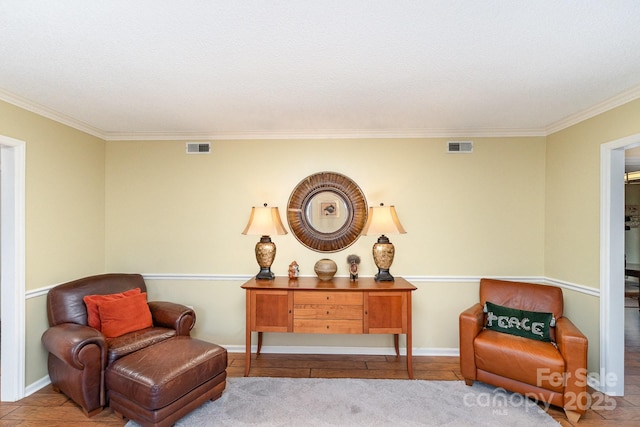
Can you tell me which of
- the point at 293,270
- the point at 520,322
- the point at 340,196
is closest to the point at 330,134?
the point at 340,196

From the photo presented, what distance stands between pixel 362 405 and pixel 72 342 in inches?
87.3

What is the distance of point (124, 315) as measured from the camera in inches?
109

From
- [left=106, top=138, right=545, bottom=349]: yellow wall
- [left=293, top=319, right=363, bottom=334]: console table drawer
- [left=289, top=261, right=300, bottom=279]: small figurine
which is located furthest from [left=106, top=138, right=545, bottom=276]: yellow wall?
[left=293, top=319, right=363, bottom=334]: console table drawer

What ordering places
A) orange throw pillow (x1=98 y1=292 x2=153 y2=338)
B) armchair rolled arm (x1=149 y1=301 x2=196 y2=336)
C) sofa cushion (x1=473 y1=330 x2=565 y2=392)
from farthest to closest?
armchair rolled arm (x1=149 y1=301 x2=196 y2=336)
orange throw pillow (x1=98 y1=292 x2=153 y2=338)
sofa cushion (x1=473 y1=330 x2=565 y2=392)

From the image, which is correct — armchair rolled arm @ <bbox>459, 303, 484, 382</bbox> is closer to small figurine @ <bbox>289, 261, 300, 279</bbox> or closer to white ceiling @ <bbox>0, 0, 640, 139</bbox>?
small figurine @ <bbox>289, 261, 300, 279</bbox>

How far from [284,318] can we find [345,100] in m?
2.05

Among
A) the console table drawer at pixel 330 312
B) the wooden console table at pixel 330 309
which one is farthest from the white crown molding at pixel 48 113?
the console table drawer at pixel 330 312

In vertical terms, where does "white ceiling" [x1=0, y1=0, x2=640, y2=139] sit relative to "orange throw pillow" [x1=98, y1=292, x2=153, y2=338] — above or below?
above

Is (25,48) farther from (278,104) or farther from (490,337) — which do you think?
(490,337)

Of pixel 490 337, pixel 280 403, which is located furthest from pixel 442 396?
pixel 280 403

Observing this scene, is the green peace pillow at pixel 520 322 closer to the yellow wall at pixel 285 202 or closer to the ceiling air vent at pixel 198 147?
the yellow wall at pixel 285 202

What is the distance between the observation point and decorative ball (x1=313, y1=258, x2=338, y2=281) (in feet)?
10.8

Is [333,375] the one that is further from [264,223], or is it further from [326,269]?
[264,223]

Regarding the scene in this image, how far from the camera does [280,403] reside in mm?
2514
